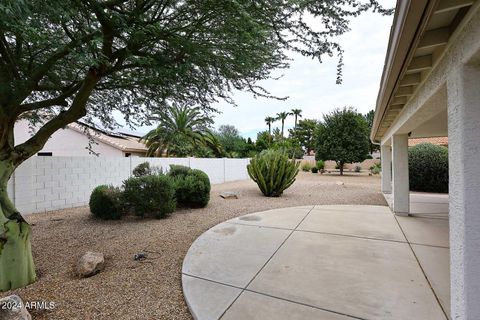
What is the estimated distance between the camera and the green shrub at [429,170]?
1021 centimetres

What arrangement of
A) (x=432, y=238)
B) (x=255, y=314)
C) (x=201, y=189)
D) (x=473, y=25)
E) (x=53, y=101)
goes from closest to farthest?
(x=473, y=25), (x=255, y=314), (x=53, y=101), (x=432, y=238), (x=201, y=189)

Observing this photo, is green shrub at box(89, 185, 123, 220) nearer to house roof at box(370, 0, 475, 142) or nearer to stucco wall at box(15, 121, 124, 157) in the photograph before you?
house roof at box(370, 0, 475, 142)

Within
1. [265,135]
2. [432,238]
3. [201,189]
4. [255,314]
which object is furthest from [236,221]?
[265,135]

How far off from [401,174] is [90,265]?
6.66m

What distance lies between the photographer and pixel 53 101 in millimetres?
3914

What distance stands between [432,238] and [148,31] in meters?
5.75

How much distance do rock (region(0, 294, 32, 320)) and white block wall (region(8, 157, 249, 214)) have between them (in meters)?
5.63

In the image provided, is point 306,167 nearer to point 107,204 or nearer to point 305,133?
point 305,133

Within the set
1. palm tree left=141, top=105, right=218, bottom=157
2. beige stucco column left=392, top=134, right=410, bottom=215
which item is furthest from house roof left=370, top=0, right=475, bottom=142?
palm tree left=141, top=105, right=218, bottom=157

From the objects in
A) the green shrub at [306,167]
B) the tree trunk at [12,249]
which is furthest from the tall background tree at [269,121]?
the tree trunk at [12,249]

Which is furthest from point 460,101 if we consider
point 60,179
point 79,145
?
point 79,145

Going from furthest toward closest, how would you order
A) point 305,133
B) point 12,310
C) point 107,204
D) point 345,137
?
point 305,133, point 345,137, point 107,204, point 12,310

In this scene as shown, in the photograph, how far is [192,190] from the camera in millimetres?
7180

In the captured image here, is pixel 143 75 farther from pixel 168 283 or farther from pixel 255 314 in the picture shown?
pixel 255 314
